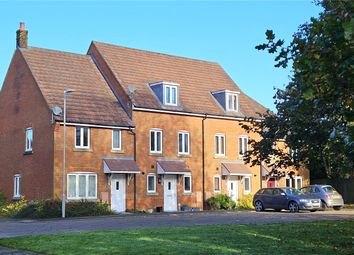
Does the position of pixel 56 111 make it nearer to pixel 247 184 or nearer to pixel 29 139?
pixel 29 139

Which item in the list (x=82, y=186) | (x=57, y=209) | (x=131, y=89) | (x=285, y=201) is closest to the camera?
(x=57, y=209)

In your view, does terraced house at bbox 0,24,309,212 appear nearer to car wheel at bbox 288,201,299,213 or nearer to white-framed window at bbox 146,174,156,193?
white-framed window at bbox 146,174,156,193

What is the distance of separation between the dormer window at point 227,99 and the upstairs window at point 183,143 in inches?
182

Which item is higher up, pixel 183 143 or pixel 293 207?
pixel 183 143

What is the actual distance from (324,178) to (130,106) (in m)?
21.7

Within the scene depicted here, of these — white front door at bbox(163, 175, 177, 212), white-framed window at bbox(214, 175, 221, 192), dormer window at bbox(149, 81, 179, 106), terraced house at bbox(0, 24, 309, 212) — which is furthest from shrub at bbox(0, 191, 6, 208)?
white-framed window at bbox(214, 175, 221, 192)

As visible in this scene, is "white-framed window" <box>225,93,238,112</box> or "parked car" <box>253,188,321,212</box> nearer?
"parked car" <box>253,188,321,212</box>

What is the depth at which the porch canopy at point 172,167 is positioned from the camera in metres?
37.4

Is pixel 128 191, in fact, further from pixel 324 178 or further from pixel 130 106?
pixel 324 178

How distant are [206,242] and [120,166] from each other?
2160 cm

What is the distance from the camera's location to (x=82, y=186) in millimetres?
34094

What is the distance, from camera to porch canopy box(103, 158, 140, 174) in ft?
114

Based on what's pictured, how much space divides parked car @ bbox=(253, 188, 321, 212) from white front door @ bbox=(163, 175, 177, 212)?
20.6ft

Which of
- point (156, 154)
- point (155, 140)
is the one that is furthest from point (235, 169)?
point (155, 140)
